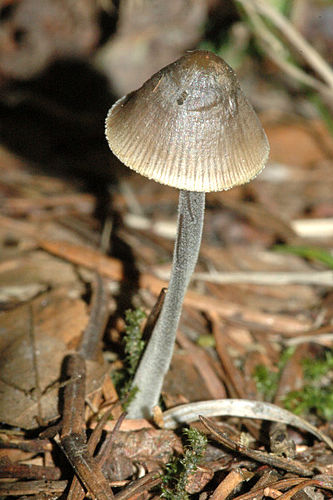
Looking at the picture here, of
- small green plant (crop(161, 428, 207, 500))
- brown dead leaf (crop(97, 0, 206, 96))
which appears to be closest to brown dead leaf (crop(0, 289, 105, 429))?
small green plant (crop(161, 428, 207, 500))

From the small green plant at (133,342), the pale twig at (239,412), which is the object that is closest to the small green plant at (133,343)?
the small green plant at (133,342)

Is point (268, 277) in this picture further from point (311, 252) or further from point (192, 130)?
point (192, 130)

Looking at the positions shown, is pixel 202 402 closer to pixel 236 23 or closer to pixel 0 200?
pixel 0 200

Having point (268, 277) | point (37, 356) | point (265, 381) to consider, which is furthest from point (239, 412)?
point (268, 277)

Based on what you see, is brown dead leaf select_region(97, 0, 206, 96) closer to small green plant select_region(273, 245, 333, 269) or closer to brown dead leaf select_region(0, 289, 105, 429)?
small green plant select_region(273, 245, 333, 269)

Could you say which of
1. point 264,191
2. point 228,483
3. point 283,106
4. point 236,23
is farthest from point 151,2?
point 228,483

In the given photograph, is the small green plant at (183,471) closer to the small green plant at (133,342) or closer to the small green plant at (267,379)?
the small green plant at (133,342)

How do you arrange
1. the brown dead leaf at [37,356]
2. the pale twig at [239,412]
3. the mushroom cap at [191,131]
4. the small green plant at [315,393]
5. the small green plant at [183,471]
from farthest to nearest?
the small green plant at [315,393] → the pale twig at [239,412] → the brown dead leaf at [37,356] → the small green plant at [183,471] → the mushroom cap at [191,131]
